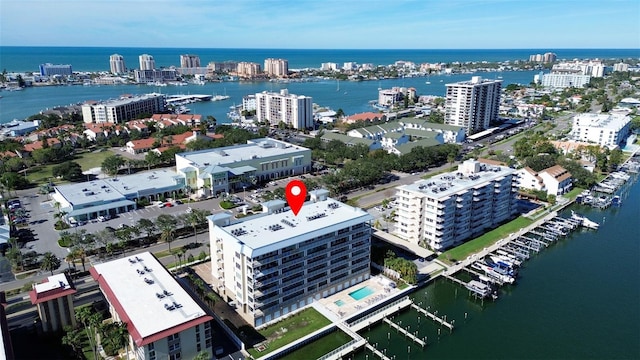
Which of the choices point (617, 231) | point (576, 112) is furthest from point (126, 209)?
point (576, 112)

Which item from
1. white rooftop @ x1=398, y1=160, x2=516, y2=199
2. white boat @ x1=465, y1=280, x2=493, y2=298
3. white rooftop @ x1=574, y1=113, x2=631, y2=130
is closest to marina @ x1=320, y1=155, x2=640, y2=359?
white boat @ x1=465, y1=280, x2=493, y2=298

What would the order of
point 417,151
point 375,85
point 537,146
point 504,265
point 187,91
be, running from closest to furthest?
point 504,265, point 417,151, point 537,146, point 187,91, point 375,85

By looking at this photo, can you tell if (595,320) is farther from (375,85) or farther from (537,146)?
(375,85)

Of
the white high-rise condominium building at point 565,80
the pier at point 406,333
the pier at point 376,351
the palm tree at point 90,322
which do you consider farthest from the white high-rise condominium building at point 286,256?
the white high-rise condominium building at point 565,80

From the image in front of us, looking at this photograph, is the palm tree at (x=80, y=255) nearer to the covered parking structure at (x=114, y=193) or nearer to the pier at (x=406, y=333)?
the covered parking structure at (x=114, y=193)

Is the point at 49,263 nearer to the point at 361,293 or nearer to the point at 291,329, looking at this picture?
the point at 291,329

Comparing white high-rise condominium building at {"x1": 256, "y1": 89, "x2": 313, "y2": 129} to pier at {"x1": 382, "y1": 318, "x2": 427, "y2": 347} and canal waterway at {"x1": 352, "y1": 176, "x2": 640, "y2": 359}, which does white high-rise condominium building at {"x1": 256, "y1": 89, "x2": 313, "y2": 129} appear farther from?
pier at {"x1": 382, "y1": 318, "x2": 427, "y2": 347}
